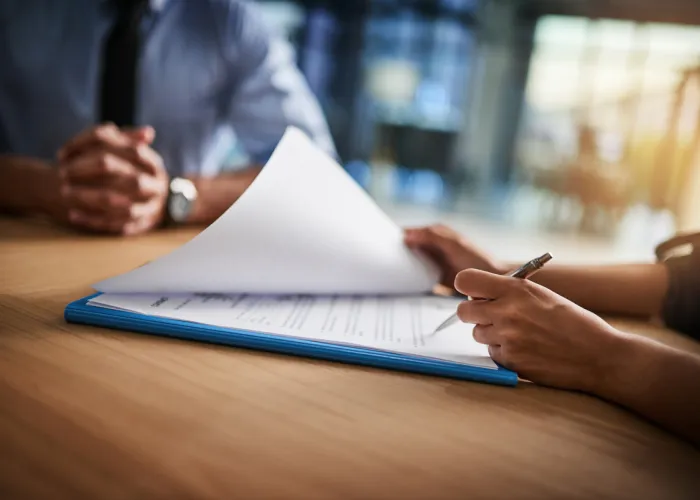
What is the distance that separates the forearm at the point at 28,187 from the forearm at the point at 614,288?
70cm

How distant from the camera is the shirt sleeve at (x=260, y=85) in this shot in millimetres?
1157

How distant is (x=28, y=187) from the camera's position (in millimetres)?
812

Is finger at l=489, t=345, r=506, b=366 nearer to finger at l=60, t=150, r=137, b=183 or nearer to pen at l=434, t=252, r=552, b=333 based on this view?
pen at l=434, t=252, r=552, b=333

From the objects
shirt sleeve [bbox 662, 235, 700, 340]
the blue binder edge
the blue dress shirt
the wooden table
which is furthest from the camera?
the blue dress shirt

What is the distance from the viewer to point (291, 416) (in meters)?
0.29

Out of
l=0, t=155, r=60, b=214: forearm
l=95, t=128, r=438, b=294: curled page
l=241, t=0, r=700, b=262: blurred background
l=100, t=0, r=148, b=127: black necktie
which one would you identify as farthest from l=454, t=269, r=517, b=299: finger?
l=241, t=0, r=700, b=262: blurred background

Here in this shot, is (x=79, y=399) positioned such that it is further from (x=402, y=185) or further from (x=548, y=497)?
(x=402, y=185)

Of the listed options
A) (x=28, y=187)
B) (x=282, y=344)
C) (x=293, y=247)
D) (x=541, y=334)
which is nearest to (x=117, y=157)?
(x=28, y=187)

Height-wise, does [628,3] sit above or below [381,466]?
above

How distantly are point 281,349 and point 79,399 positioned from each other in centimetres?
13

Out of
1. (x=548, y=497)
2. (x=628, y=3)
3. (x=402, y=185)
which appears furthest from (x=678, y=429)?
(x=628, y=3)

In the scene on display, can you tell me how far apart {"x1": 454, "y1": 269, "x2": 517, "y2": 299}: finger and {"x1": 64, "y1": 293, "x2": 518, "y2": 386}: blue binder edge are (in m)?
0.06

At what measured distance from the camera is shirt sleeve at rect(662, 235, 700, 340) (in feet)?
1.78

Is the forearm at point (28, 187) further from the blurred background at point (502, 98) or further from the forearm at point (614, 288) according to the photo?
the blurred background at point (502, 98)
